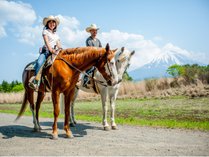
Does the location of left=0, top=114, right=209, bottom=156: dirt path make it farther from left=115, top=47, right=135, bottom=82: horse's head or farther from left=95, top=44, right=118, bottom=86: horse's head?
left=115, top=47, right=135, bottom=82: horse's head

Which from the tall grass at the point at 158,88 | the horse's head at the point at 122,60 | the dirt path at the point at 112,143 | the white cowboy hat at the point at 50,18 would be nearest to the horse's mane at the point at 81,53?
the white cowboy hat at the point at 50,18

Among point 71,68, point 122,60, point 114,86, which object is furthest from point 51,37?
point 114,86

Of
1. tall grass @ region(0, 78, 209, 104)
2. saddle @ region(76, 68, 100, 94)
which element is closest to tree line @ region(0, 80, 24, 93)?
tall grass @ region(0, 78, 209, 104)

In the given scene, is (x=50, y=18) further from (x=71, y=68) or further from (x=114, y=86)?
(x=114, y=86)

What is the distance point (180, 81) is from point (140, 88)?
370 centimetres

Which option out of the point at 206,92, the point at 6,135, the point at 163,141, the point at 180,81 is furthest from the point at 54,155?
the point at 180,81

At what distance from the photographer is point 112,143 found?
284 inches

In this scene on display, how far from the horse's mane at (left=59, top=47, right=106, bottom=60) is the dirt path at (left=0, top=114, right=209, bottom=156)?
7.88 ft

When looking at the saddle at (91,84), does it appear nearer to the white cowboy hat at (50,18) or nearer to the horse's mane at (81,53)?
the horse's mane at (81,53)

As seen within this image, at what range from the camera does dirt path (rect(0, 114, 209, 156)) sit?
6254mm

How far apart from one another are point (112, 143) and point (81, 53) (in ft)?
9.41

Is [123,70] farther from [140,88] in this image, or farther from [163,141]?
[140,88]

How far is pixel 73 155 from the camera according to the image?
234 inches

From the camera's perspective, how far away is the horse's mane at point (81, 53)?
8.25m
